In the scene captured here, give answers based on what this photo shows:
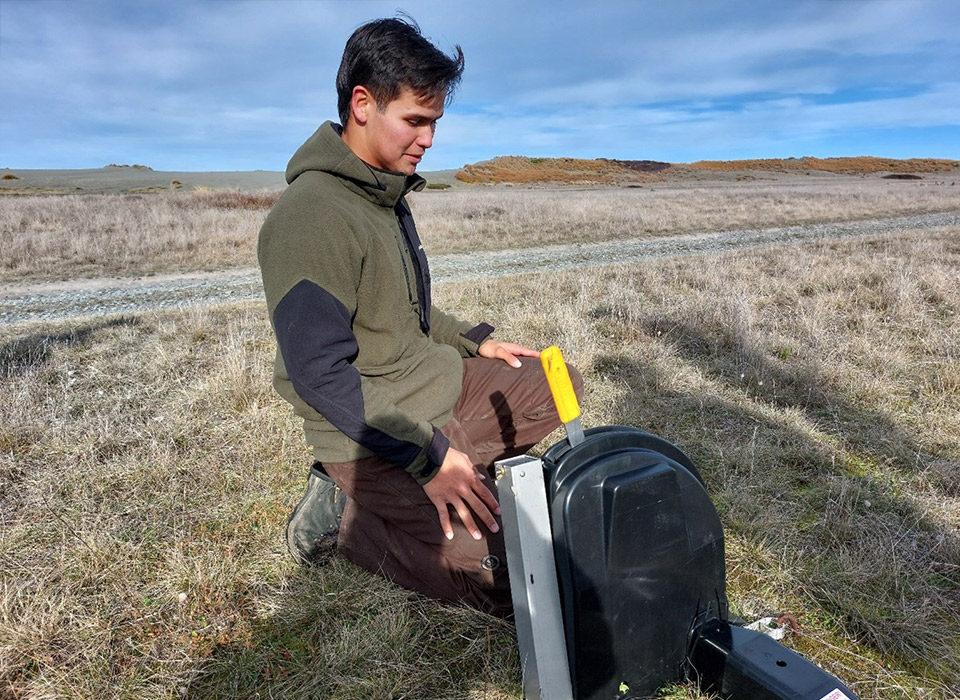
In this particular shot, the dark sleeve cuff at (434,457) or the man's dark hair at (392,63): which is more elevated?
the man's dark hair at (392,63)

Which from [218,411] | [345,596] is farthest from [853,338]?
[218,411]

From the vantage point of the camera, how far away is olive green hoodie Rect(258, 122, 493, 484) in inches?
69.1

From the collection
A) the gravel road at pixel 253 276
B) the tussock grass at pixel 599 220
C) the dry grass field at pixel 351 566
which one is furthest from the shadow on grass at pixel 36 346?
the tussock grass at pixel 599 220

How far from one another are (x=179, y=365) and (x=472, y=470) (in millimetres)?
3541

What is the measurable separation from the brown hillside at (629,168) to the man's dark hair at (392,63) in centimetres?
5729

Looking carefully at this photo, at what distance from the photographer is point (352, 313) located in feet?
6.37

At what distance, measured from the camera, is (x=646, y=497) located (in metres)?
1.37

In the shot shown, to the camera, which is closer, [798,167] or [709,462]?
[709,462]

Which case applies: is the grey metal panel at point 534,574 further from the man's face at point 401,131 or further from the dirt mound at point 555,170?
the dirt mound at point 555,170

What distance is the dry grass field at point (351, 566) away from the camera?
6.00ft

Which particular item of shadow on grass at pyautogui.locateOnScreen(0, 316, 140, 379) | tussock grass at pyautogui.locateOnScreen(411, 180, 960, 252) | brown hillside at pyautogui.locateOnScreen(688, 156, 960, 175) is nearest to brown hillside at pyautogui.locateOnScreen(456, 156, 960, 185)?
brown hillside at pyautogui.locateOnScreen(688, 156, 960, 175)

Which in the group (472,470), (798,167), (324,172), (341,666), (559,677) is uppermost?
(798,167)

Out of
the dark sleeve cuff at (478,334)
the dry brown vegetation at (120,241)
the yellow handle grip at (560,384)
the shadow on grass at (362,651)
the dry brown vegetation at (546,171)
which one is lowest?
the shadow on grass at (362,651)

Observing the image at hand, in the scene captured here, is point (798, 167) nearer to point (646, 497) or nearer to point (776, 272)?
point (776, 272)
